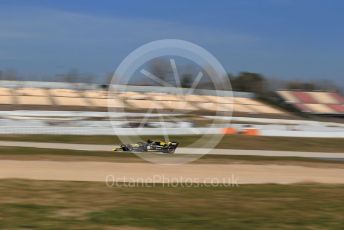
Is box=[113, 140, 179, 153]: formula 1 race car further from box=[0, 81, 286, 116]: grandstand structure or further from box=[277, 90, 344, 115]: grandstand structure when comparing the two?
box=[277, 90, 344, 115]: grandstand structure

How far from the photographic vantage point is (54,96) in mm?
93750

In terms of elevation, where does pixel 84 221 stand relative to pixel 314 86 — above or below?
below

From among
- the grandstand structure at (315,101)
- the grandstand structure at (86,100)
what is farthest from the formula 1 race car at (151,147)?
the grandstand structure at (315,101)

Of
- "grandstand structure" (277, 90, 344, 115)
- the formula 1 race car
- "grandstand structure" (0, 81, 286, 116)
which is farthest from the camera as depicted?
"grandstand structure" (277, 90, 344, 115)

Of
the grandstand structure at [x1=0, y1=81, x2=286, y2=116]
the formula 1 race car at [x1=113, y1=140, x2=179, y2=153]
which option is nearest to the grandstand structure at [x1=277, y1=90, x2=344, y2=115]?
the grandstand structure at [x1=0, y1=81, x2=286, y2=116]

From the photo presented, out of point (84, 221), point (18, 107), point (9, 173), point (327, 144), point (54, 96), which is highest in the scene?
point (54, 96)

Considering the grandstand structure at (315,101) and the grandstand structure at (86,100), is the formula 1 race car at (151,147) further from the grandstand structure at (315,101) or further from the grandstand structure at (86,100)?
the grandstand structure at (315,101)

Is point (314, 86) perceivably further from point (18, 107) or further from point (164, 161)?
point (164, 161)

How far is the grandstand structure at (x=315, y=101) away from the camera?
103 meters

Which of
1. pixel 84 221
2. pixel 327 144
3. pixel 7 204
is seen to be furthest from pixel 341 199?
pixel 327 144

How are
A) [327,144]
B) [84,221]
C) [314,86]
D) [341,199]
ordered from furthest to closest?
[314,86], [327,144], [341,199], [84,221]

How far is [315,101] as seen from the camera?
10825cm

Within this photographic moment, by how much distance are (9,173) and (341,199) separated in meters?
9.58

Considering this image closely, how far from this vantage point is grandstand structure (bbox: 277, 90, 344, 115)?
338 feet
